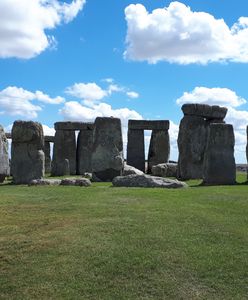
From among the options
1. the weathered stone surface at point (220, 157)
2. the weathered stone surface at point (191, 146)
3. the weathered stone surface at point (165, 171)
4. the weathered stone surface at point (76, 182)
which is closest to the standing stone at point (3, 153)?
the weathered stone surface at point (76, 182)

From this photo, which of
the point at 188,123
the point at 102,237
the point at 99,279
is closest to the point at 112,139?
the point at 188,123

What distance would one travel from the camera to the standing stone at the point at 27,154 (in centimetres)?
2227

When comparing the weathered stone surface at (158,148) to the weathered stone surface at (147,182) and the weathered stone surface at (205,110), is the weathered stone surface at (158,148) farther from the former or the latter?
the weathered stone surface at (147,182)

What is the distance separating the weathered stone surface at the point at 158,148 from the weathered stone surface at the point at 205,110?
899cm

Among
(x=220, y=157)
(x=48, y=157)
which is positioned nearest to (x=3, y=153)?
(x=220, y=157)

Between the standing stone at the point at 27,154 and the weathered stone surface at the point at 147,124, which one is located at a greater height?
the weathered stone surface at the point at 147,124

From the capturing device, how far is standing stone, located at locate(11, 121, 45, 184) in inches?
877

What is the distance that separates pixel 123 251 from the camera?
9.48 meters

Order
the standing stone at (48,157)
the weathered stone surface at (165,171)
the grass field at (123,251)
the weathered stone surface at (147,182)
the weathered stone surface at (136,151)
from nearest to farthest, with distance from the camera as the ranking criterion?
the grass field at (123,251) → the weathered stone surface at (147,182) → the weathered stone surface at (165,171) → the weathered stone surface at (136,151) → the standing stone at (48,157)

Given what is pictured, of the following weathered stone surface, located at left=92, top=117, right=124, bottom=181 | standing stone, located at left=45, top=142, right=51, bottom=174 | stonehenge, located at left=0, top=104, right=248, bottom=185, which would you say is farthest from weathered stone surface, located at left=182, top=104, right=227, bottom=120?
standing stone, located at left=45, top=142, right=51, bottom=174

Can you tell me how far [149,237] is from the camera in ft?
33.3

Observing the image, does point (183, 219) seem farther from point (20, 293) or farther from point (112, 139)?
point (112, 139)

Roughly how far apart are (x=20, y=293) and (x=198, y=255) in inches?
119

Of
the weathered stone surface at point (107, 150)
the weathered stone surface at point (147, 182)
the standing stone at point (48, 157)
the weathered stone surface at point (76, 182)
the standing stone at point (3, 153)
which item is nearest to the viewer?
the weathered stone surface at point (147, 182)
